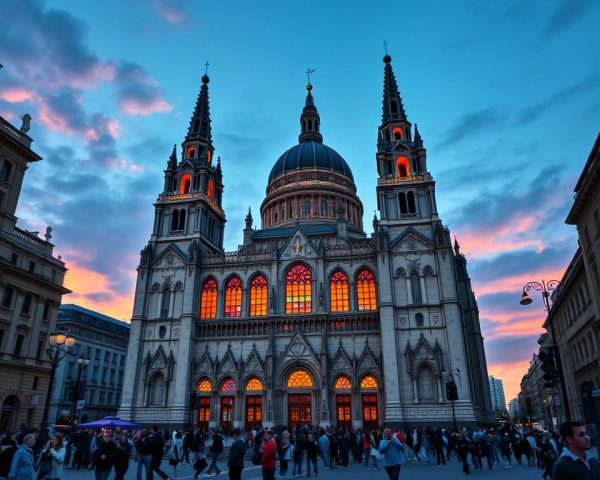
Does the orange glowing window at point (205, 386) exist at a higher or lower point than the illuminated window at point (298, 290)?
lower

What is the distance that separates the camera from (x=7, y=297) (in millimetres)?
39062

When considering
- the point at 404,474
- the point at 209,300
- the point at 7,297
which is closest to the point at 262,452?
the point at 404,474

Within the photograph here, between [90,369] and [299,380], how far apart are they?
40.6 m

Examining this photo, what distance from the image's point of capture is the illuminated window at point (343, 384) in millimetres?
45487

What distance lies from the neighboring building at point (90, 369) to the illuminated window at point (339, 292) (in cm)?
3787

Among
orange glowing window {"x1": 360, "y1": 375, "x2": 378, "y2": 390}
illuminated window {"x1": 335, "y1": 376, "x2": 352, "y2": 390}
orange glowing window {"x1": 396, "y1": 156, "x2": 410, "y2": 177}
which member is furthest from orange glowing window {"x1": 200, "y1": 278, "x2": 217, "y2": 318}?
orange glowing window {"x1": 396, "y1": 156, "x2": 410, "y2": 177}

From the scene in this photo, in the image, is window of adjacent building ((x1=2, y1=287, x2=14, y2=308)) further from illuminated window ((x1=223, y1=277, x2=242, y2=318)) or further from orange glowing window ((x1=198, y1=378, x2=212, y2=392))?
illuminated window ((x1=223, y1=277, x2=242, y2=318))

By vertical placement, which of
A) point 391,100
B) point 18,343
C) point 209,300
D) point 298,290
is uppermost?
point 391,100

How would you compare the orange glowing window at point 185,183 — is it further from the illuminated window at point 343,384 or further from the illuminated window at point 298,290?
the illuminated window at point 343,384

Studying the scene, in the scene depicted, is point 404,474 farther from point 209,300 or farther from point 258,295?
point 209,300

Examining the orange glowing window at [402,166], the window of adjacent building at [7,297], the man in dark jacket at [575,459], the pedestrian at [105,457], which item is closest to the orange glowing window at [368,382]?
the orange glowing window at [402,166]

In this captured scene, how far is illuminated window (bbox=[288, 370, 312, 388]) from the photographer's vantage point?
153 ft

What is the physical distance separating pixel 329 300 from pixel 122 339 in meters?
46.8

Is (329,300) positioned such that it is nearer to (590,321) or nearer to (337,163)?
(590,321)
